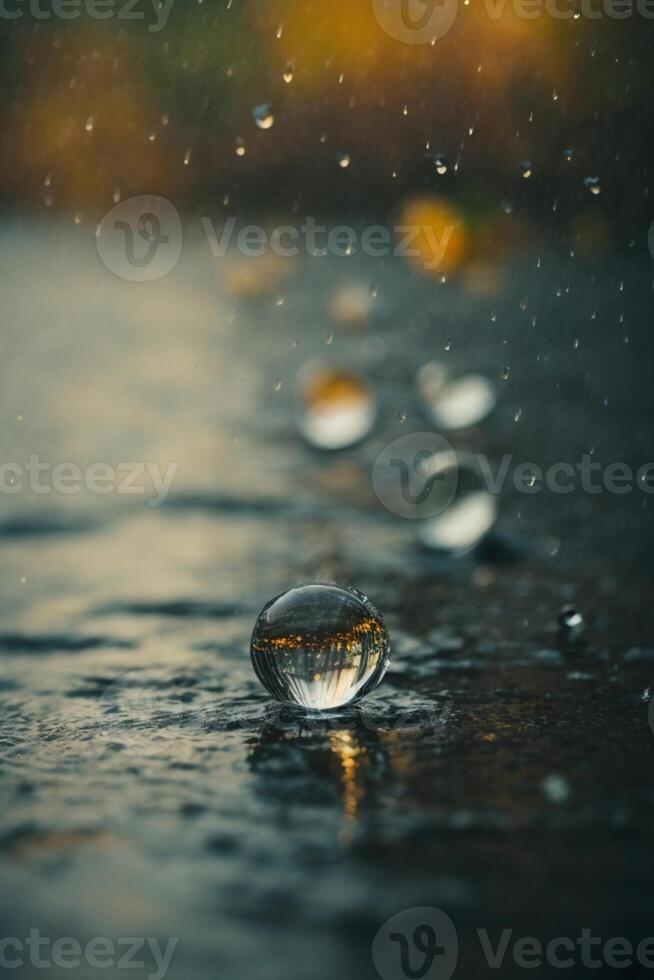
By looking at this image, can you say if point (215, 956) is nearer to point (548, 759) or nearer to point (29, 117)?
point (548, 759)

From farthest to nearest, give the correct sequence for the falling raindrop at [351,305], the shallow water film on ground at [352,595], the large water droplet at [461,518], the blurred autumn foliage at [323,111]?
the blurred autumn foliage at [323,111] < the falling raindrop at [351,305] < the large water droplet at [461,518] < the shallow water film on ground at [352,595]

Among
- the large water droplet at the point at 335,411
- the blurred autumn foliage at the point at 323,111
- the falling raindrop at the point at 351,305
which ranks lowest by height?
the large water droplet at the point at 335,411

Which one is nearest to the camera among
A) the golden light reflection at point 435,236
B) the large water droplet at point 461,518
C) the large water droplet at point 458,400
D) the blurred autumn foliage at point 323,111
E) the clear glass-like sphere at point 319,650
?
the clear glass-like sphere at point 319,650

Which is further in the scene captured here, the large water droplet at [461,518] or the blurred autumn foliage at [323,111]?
the blurred autumn foliage at [323,111]

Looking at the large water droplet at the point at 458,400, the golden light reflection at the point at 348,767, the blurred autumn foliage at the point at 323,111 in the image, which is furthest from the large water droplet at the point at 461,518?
the blurred autumn foliage at the point at 323,111

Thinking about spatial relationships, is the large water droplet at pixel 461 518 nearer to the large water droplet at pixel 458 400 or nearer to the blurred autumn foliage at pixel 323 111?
the large water droplet at pixel 458 400

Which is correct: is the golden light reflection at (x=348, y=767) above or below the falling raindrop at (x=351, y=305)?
below

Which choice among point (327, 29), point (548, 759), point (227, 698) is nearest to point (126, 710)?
point (227, 698)

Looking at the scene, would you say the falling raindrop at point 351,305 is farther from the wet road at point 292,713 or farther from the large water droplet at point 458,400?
the large water droplet at point 458,400
